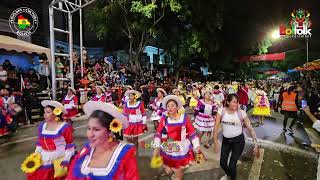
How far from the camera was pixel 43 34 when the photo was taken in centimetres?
2189

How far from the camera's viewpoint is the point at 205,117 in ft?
31.9

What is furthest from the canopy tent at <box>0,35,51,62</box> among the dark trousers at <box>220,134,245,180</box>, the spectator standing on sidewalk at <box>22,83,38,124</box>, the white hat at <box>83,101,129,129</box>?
the white hat at <box>83,101,129,129</box>

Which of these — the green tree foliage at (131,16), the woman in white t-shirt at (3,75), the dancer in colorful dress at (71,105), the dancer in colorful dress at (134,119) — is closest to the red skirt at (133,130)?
the dancer in colorful dress at (134,119)

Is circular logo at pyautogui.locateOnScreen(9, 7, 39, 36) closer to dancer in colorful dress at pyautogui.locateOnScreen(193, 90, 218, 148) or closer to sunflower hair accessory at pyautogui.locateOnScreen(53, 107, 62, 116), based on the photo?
dancer in colorful dress at pyautogui.locateOnScreen(193, 90, 218, 148)

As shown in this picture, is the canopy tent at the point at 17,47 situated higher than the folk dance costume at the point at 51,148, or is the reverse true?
the canopy tent at the point at 17,47

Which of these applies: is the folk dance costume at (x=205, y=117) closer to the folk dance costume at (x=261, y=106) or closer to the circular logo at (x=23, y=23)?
the folk dance costume at (x=261, y=106)

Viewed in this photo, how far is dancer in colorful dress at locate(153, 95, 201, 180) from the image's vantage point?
17.5ft

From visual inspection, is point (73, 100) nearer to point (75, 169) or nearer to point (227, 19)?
point (75, 169)

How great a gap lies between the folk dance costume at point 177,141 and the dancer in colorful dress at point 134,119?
3.03 m

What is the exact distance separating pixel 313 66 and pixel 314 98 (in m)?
3.11

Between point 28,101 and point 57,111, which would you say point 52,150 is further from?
point 28,101

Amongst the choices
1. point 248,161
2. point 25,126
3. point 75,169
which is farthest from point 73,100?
point 75,169

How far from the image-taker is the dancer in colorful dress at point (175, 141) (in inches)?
210

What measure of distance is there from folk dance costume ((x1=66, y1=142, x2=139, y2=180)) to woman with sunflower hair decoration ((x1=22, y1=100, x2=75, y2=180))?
1.42 meters
